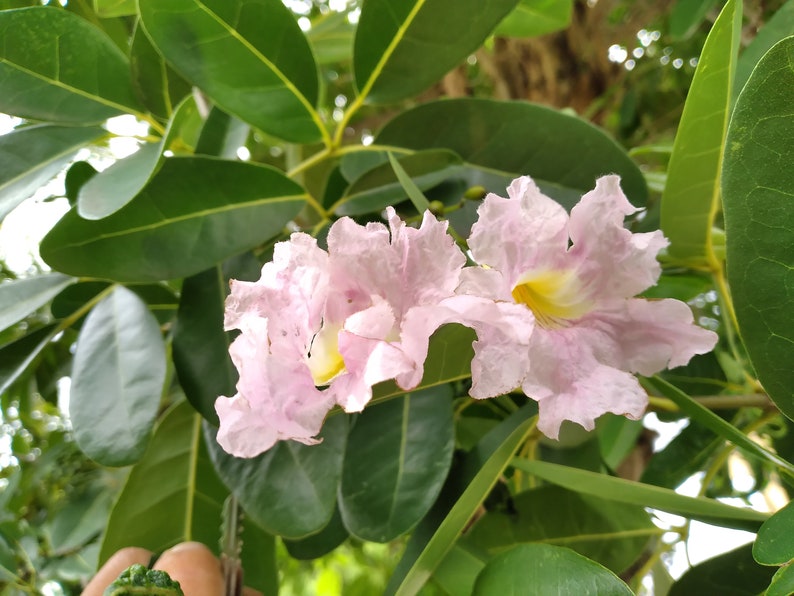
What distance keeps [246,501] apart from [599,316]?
0.36m

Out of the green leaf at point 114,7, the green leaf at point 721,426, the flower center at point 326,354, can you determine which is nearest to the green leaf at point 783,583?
the green leaf at point 721,426

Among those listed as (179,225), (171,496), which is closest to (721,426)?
(179,225)

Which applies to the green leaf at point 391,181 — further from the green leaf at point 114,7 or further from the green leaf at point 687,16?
the green leaf at point 687,16

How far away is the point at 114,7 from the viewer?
2.60 ft

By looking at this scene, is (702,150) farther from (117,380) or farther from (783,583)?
(117,380)

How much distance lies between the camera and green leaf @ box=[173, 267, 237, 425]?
0.65 metres

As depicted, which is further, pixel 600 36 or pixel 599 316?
pixel 600 36

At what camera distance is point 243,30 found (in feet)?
2.13

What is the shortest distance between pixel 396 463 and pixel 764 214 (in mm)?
385

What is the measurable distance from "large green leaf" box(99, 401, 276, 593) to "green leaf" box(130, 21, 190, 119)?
376 mm

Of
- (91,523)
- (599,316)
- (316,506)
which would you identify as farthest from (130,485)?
(599,316)

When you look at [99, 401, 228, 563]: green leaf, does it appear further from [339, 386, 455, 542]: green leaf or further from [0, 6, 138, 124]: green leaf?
[0, 6, 138, 124]: green leaf

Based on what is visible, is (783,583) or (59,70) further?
(59,70)

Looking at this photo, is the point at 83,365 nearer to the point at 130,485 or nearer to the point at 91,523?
the point at 130,485
